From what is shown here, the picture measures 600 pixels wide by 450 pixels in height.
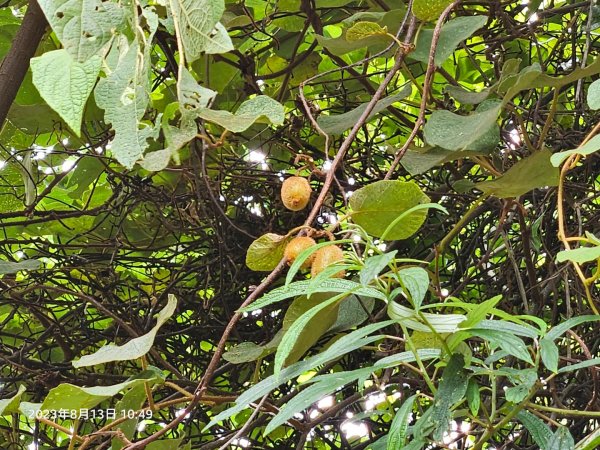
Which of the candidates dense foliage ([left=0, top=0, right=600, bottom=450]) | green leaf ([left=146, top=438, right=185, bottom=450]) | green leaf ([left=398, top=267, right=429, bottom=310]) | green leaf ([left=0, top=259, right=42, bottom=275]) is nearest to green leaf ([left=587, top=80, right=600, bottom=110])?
dense foliage ([left=0, top=0, right=600, bottom=450])

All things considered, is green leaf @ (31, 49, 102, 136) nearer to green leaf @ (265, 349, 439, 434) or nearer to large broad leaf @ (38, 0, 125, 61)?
large broad leaf @ (38, 0, 125, 61)

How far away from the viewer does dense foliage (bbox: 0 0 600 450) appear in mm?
556

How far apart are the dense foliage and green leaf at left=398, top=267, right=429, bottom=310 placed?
0.04 metres

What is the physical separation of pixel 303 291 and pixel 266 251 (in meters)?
0.15

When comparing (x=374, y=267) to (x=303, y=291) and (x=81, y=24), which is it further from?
(x=81, y=24)

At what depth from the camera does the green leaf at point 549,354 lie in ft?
1.36

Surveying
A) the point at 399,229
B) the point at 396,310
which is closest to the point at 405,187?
the point at 399,229

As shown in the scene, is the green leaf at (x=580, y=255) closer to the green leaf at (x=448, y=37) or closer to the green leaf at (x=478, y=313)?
the green leaf at (x=478, y=313)

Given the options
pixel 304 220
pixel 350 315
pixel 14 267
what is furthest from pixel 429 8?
pixel 14 267

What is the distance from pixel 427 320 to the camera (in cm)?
42

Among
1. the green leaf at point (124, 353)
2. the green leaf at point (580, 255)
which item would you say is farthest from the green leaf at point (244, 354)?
the green leaf at point (580, 255)

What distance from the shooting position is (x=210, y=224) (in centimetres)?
93

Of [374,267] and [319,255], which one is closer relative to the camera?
[374,267]

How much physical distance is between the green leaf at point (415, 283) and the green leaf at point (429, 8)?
30cm
